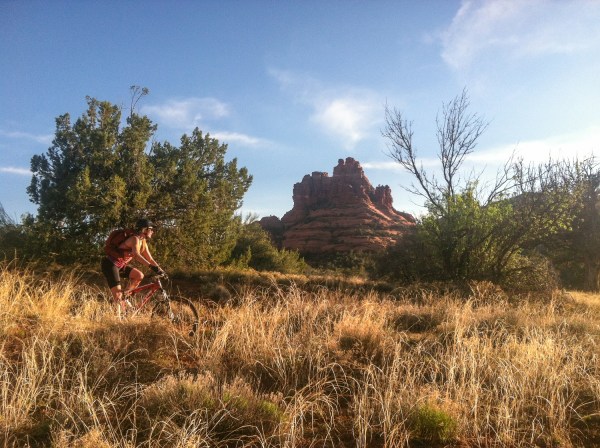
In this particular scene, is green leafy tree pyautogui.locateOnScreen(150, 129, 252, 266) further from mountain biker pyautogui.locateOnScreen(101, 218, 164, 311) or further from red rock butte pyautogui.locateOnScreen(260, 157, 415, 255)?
red rock butte pyautogui.locateOnScreen(260, 157, 415, 255)

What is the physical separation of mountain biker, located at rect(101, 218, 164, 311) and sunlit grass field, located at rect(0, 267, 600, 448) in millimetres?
396

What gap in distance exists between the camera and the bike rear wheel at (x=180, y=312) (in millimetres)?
6023

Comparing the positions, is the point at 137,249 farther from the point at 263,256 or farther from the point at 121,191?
the point at 263,256

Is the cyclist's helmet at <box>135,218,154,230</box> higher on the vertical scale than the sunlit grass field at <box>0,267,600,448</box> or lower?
higher

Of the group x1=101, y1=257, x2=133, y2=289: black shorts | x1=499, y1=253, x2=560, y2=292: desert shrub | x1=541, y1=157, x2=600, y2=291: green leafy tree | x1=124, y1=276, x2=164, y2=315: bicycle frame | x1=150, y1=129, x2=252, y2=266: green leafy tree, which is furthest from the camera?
x1=541, y1=157, x2=600, y2=291: green leafy tree

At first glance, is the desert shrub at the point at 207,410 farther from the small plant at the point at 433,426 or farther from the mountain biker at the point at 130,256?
the mountain biker at the point at 130,256

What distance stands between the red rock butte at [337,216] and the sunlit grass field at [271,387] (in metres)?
54.6

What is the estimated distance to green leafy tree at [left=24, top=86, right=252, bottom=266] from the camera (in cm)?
1561

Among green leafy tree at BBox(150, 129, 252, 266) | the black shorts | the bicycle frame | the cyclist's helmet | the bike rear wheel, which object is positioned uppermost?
green leafy tree at BBox(150, 129, 252, 266)

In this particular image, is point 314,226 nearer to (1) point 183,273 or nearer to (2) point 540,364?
(1) point 183,273

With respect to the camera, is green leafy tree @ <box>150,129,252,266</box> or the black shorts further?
green leafy tree @ <box>150,129,252,266</box>

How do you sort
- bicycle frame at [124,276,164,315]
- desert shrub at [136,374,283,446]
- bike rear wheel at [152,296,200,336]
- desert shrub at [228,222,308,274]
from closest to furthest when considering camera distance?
desert shrub at [136,374,283,446] < bike rear wheel at [152,296,200,336] < bicycle frame at [124,276,164,315] < desert shrub at [228,222,308,274]

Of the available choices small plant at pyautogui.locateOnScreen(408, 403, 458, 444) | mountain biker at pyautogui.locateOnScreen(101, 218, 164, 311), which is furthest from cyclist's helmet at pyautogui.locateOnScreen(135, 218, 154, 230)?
small plant at pyautogui.locateOnScreen(408, 403, 458, 444)

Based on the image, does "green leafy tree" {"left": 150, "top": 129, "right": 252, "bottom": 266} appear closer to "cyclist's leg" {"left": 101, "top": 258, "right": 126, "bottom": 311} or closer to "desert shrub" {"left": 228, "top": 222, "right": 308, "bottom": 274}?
"desert shrub" {"left": 228, "top": 222, "right": 308, "bottom": 274}
